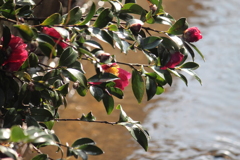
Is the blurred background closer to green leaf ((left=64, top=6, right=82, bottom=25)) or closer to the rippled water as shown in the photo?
the rippled water

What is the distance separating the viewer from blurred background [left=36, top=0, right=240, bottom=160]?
2359 millimetres

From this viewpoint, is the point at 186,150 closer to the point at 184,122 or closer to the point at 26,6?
the point at 184,122

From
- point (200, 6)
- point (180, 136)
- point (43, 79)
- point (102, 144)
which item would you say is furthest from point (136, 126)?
point (200, 6)

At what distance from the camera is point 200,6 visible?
14.6ft

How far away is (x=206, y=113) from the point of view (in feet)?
9.22

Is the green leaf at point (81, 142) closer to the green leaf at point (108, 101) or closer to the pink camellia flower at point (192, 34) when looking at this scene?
the green leaf at point (108, 101)

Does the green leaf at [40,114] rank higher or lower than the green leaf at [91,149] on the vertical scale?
lower

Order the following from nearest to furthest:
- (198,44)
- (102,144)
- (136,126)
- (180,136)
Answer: (136,126), (102,144), (180,136), (198,44)

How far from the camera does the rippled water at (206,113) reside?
7.82 feet

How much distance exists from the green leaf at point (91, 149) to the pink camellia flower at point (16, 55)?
0.25 metres

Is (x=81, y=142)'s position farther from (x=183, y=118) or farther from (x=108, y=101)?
(x=183, y=118)

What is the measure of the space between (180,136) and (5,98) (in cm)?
167

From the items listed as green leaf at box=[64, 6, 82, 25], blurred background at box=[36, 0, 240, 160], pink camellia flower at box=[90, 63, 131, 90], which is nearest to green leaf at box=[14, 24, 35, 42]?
green leaf at box=[64, 6, 82, 25]

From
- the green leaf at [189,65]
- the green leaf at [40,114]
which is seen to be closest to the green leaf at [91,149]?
the green leaf at [40,114]
